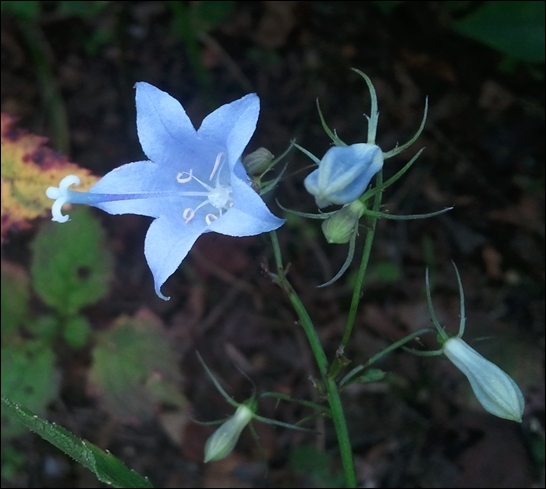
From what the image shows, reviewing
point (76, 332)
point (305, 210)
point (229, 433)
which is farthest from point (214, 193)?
point (305, 210)

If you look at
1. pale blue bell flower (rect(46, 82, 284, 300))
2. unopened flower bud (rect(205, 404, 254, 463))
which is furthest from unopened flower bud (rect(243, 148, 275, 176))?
unopened flower bud (rect(205, 404, 254, 463))

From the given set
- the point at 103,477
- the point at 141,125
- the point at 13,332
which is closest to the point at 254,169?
the point at 141,125

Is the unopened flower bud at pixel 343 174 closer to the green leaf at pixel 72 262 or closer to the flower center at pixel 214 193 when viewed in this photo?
the flower center at pixel 214 193

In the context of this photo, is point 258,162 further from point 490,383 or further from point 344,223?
point 490,383

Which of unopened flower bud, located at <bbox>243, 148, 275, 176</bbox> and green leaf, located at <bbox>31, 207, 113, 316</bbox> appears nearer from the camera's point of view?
unopened flower bud, located at <bbox>243, 148, 275, 176</bbox>

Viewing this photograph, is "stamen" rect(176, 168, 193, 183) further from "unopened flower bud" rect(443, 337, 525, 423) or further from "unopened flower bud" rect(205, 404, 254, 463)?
"unopened flower bud" rect(443, 337, 525, 423)

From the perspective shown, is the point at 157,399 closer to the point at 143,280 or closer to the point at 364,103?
the point at 143,280
